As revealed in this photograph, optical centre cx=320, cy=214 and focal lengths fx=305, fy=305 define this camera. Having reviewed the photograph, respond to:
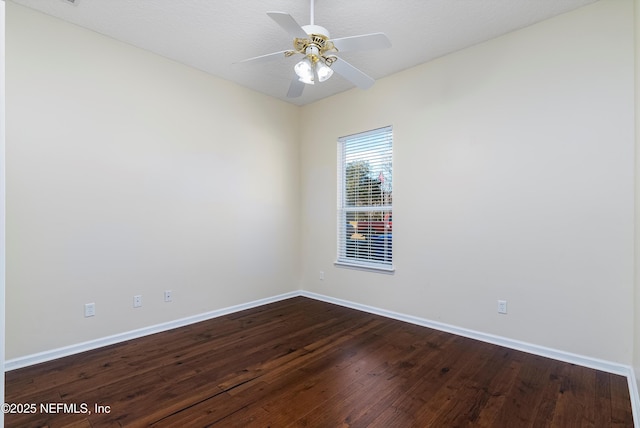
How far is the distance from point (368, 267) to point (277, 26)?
279 centimetres

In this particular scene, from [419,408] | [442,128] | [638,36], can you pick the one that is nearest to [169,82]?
[442,128]

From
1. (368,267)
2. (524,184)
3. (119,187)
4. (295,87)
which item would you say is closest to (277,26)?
(295,87)

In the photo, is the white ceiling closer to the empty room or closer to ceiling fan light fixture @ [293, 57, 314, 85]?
the empty room

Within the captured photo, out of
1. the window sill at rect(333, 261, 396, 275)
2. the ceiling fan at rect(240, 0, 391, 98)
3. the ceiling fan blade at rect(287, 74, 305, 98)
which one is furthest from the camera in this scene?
the window sill at rect(333, 261, 396, 275)

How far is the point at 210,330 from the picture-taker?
324 centimetres

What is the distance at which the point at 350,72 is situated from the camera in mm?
2424

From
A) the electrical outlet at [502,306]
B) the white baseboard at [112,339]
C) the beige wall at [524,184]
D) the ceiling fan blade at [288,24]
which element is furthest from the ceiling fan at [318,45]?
the white baseboard at [112,339]

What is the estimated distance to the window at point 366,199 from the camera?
376 cm

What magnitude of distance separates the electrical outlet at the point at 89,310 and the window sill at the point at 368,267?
271 centimetres

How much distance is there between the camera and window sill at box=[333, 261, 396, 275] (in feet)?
12.0

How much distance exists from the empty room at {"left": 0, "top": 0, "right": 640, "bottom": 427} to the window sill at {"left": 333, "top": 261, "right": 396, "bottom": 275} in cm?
9

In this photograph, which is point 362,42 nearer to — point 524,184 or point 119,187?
point 524,184

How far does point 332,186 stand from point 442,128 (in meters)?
1.63

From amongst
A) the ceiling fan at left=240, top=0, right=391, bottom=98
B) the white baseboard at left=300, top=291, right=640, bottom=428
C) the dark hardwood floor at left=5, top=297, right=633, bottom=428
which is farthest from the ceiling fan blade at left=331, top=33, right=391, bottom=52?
the white baseboard at left=300, top=291, right=640, bottom=428
